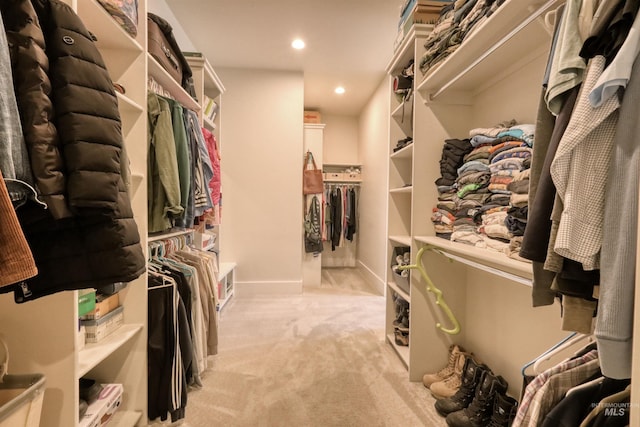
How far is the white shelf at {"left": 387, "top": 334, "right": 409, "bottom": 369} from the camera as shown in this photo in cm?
194

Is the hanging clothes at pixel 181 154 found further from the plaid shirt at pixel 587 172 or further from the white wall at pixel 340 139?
the white wall at pixel 340 139

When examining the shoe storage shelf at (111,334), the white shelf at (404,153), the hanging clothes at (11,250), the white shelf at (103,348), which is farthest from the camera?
the white shelf at (404,153)

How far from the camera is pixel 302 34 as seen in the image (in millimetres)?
2867

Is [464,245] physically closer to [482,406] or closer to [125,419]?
[482,406]

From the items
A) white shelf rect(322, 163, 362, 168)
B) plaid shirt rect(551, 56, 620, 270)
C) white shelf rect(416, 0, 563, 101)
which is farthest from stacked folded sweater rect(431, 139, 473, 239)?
white shelf rect(322, 163, 362, 168)

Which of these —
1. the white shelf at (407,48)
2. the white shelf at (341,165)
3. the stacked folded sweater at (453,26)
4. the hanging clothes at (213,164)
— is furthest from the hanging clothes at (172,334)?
the white shelf at (341,165)

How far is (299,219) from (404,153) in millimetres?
1840

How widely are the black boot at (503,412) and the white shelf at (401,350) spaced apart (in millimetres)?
639

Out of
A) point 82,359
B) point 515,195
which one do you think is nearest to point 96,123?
point 82,359

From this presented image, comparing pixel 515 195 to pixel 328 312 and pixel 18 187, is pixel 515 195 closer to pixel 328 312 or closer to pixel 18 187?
pixel 18 187

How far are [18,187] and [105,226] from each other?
22 centimetres

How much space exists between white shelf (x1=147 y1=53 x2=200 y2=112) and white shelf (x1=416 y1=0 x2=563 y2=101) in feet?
4.84

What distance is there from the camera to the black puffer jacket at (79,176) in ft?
2.23

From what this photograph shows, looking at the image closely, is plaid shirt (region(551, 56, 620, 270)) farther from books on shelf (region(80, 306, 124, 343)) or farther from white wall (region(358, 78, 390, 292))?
white wall (region(358, 78, 390, 292))
